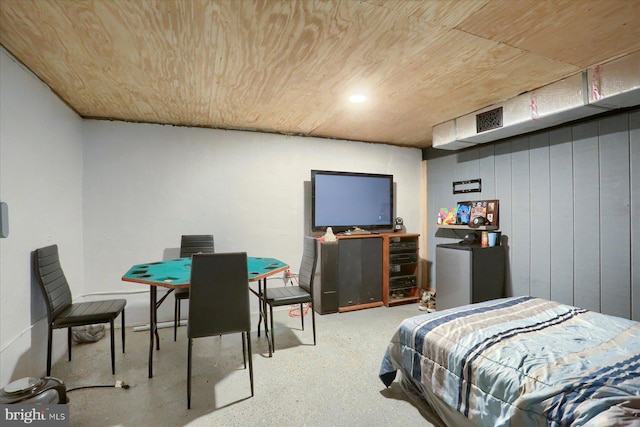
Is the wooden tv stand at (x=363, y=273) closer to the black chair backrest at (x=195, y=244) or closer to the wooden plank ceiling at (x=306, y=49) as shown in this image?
the black chair backrest at (x=195, y=244)

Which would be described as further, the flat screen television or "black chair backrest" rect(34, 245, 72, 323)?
the flat screen television

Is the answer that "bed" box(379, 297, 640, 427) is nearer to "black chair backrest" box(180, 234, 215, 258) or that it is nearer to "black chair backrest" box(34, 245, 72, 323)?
"black chair backrest" box(180, 234, 215, 258)

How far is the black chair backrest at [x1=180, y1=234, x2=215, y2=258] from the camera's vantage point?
133 inches

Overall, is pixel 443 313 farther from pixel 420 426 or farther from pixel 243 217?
pixel 243 217

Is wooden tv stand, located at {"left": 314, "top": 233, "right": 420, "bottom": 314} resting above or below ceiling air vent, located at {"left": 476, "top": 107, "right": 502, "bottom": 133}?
below

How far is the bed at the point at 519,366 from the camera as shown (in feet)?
3.93

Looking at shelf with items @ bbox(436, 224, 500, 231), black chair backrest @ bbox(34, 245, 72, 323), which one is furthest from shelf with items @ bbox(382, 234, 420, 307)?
black chair backrest @ bbox(34, 245, 72, 323)

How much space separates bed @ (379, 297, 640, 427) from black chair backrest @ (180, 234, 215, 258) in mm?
2365

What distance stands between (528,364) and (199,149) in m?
3.71

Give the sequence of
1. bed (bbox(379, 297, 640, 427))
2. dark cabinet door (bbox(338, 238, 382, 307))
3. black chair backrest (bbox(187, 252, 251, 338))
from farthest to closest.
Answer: dark cabinet door (bbox(338, 238, 382, 307)), black chair backrest (bbox(187, 252, 251, 338)), bed (bbox(379, 297, 640, 427))

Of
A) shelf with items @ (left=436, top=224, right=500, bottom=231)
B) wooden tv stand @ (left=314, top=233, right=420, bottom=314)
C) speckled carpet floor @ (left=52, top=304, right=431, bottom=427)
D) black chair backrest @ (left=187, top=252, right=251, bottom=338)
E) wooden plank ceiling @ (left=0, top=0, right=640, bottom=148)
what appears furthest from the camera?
wooden tv stand @ (left=314, top=233, right=420, bottom=314)

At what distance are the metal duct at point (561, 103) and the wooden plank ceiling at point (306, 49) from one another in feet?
0.34

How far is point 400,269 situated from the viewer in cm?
445

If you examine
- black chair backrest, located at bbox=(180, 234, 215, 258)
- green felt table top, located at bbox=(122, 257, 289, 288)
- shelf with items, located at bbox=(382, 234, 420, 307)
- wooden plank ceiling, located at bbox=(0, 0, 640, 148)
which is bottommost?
shelf with items, located at bbox=(382, 234, 420, 307)
